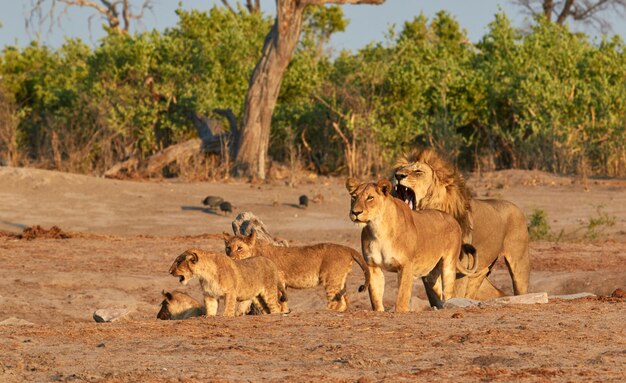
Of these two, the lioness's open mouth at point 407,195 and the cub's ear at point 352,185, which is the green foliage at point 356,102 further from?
the cub's ear at point 352,185

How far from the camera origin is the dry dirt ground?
21.3 feet

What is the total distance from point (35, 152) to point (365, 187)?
20.0m

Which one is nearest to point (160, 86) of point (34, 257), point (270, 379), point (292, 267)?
point (34, 257)

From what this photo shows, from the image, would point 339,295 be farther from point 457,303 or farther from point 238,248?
point 457,303

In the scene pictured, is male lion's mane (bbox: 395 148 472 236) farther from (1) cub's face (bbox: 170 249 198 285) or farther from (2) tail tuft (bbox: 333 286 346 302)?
(1) cub's face (bbox: 170 249 198 285)

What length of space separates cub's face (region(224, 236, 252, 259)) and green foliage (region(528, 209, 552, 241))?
7671 mm

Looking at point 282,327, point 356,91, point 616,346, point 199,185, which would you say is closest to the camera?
point 616,346

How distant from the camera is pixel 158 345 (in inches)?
286

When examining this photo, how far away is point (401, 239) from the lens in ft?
27.5

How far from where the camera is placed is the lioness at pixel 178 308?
9.71 m

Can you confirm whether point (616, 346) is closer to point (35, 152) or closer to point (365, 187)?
point (365, 187)

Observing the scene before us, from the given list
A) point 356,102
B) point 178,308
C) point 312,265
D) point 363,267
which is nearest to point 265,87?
point 356,102

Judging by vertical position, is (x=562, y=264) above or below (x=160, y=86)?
below

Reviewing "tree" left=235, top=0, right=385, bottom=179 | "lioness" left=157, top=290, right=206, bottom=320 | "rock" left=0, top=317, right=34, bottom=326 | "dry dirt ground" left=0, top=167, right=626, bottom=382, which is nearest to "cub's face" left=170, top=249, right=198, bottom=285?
"dry dirt ground" left=0, top=167, right=626, bottom=382
